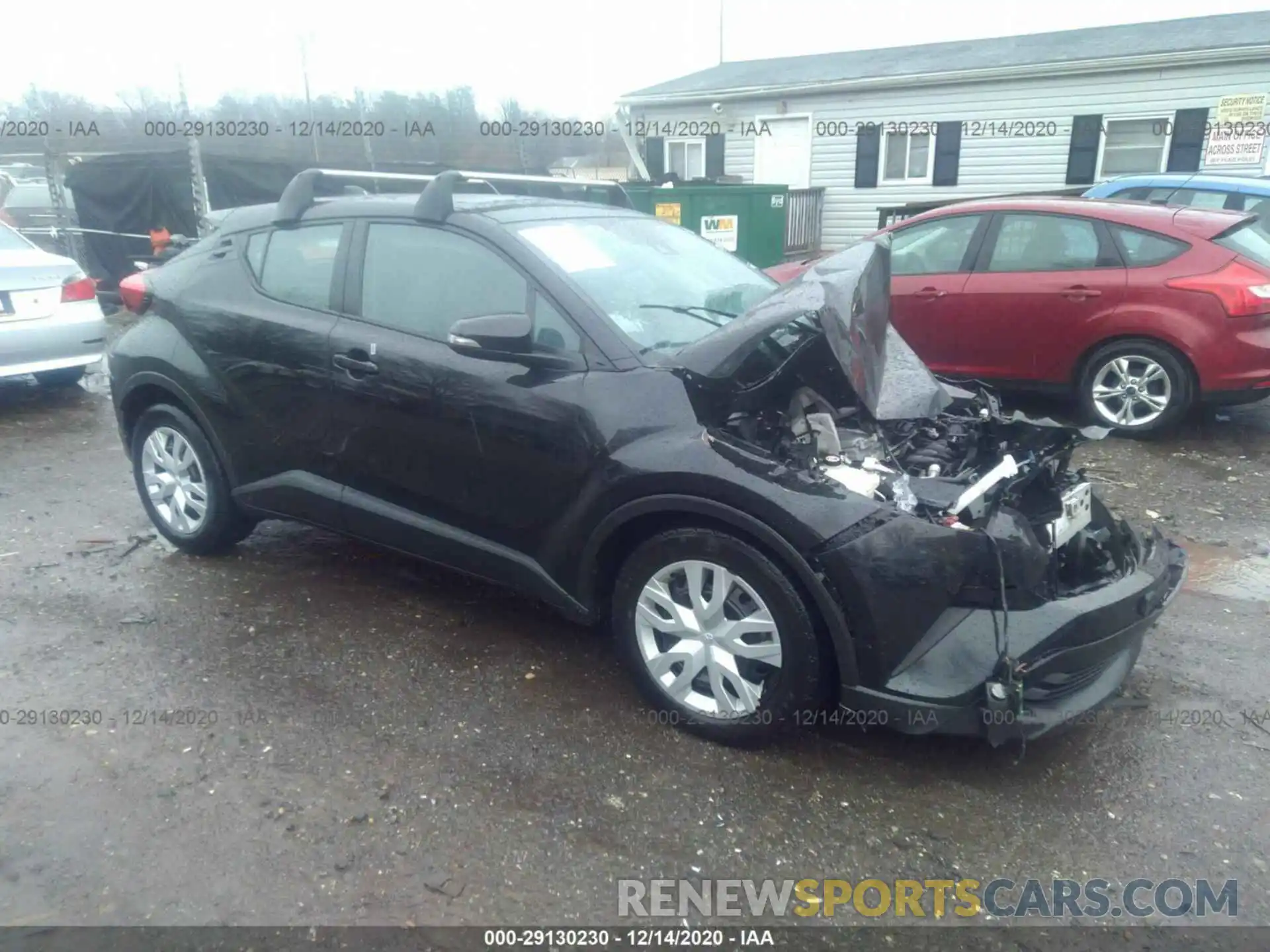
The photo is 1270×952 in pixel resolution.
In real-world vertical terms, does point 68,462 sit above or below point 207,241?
below

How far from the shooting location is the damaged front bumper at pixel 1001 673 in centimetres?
269

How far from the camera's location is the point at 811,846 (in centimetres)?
273

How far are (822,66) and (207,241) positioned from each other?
17.9 m

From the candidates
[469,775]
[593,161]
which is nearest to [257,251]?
[469,775]

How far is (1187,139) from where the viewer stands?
14.5m

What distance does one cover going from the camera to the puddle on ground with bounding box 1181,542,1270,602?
4266 mm

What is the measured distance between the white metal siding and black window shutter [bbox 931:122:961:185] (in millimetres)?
102

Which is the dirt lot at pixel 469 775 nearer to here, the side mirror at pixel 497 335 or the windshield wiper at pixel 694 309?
the side mirror at pixel 497 335

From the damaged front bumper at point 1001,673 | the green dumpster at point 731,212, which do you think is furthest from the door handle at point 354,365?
the green dumpster at point 731,212

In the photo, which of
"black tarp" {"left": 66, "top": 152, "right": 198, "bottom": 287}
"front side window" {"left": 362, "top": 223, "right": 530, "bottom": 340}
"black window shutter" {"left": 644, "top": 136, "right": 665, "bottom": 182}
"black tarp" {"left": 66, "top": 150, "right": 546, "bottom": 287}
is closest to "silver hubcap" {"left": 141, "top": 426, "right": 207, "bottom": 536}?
"front side window" {"left": 362, "top": 223, "right": 530, "bottom": 340}

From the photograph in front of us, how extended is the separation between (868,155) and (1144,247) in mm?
12054

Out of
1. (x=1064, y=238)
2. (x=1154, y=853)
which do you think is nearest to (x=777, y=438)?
(x=1154, y=853)

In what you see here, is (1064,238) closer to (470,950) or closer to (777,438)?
(777,438)

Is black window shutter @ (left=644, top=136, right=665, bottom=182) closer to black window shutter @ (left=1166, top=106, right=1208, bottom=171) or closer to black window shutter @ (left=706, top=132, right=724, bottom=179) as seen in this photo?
black window shutter @ (left=706, top=132, right=724, bottom=179)
